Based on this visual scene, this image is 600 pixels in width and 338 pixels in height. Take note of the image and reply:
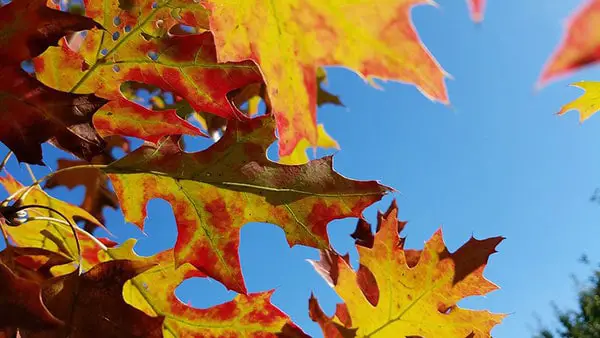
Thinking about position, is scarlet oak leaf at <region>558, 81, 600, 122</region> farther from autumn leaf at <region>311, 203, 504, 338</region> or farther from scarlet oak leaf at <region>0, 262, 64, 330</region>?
scarlet oak leaf at <region>0, 262, 64, 330</region>

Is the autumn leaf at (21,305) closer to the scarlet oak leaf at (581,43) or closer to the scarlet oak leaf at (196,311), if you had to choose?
the scarlet oak leaf at (196,311)

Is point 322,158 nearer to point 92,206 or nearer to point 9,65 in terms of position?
point 9,65

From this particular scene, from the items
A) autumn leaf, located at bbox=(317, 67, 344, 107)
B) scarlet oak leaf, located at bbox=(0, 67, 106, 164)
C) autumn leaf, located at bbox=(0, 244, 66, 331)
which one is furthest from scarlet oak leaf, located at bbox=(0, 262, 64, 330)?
autumn leaf, located at bbox=(317, 67, 344, 107)

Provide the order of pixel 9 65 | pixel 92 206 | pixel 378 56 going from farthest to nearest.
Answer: pixel 92 206 < pixel 9 65 < pixel 378 56

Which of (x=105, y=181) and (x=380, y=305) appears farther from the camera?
(x=105, y=181)

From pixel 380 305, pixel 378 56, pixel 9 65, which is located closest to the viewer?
pixel 378 56

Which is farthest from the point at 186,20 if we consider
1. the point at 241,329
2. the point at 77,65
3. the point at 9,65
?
the point at 241,329

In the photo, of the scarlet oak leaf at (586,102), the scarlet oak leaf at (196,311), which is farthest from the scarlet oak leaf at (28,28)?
the scarlet oak leaf at (586,102)

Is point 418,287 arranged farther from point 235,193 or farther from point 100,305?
point 100,305
